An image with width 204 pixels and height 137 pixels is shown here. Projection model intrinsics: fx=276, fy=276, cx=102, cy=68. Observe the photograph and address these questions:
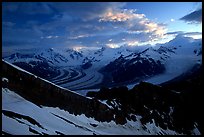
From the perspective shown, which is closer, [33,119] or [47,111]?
[33,119]

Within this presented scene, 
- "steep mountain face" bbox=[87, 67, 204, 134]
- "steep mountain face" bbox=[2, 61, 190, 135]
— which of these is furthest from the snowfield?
"steep mountain face" bbox=[87, 67, 204, 134]

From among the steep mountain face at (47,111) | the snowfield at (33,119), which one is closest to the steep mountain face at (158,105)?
the steep mountain face at (47,111)

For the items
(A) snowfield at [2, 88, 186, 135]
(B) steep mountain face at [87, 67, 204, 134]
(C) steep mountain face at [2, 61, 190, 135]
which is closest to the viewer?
(A) snowfield at [2, 88, 186, 135]

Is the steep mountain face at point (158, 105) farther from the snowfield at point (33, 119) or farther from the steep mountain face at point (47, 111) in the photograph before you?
the snowfield at point (33, 119)

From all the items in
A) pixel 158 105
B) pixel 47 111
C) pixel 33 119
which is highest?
pixel 33 119

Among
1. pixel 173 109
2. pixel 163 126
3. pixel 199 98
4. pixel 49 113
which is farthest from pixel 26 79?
pixel 199 98

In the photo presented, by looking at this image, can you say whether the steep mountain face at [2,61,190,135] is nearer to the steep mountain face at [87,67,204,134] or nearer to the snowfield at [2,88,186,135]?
the snowfield at [2,88,186,135]

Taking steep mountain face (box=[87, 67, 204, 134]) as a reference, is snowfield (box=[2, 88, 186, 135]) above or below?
above

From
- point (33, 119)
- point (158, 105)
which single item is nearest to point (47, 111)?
point (33, 119)

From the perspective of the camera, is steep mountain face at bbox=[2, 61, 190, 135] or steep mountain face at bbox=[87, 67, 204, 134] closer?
steep mountain face at bbox=[2, 61, 190, 135]

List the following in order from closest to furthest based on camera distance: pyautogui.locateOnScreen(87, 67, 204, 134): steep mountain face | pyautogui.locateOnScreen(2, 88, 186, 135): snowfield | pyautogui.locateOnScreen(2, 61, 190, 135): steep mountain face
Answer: pyautogui.locateOnScreen(2, 88, 186, 135): snowfield, pyautogui.locateOnScreen(2, 61, 190, 135): steep mountain face, pyautogui.locateOnScreen(87, 67, 204, 134): steep mountain face

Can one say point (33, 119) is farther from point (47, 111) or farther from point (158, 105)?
point (158, 105)

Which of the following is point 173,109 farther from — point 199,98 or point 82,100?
point 82,100
